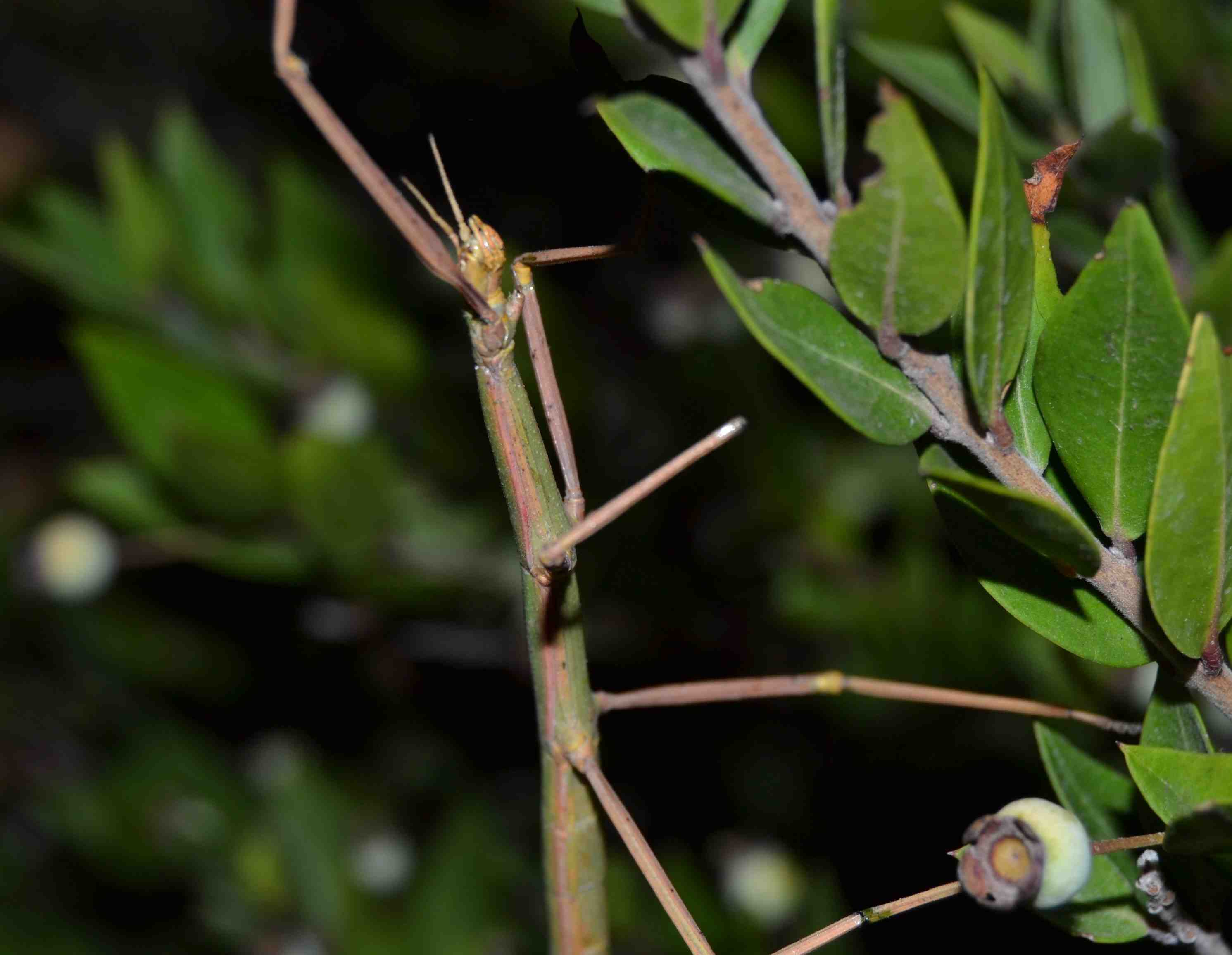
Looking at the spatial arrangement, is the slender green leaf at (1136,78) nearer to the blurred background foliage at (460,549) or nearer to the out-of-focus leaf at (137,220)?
the blurred background foliage at (460,549)

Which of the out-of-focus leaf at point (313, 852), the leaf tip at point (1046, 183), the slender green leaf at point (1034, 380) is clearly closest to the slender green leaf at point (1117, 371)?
the slender green leaf at point (1034, 380)

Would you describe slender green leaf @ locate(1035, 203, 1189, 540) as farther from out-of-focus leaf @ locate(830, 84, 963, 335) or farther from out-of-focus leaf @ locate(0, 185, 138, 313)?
out-of-focus leaf @ locate(0, 185, 138, 313)

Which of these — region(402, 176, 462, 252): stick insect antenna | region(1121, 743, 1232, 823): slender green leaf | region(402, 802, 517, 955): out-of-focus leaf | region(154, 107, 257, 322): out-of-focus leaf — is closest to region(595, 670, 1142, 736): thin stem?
region(1121, 743, 1232, 823): slender green leaf

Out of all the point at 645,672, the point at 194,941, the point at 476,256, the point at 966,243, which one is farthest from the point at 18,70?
the point at 966,243

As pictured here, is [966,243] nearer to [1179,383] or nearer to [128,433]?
[1179,383]

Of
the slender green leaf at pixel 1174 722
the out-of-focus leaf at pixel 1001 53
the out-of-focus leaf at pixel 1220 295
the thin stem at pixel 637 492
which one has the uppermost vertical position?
the out-of-focus leaf at pixel 1001 53

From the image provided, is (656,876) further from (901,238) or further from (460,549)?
(901,238)
